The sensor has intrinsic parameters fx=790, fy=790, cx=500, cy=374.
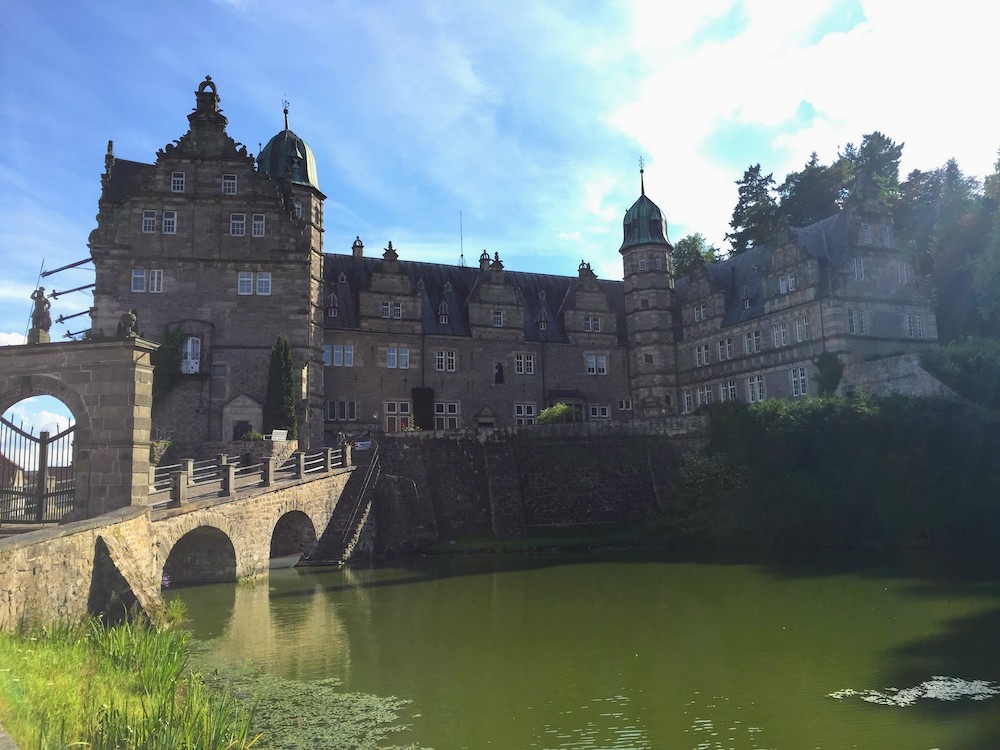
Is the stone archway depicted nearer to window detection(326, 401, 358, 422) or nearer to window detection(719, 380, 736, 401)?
window detection(326, 401, 358, 422)

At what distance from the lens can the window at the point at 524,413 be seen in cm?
4284

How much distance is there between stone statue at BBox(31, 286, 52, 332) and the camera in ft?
50.0

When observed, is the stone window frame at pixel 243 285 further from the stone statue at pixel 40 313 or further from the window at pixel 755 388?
the window at pixel 755 388

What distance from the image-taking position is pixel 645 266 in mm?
44375

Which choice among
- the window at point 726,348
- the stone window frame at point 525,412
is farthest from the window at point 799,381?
the stone window frame at point 525,412

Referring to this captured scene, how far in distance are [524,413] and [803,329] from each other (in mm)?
14837

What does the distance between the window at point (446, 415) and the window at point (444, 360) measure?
184 centimetres

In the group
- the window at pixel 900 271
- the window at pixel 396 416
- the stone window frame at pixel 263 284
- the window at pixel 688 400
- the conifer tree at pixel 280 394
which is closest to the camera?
the conifer tree at pixel 280 394

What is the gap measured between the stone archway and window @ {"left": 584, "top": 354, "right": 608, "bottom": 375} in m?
32.0

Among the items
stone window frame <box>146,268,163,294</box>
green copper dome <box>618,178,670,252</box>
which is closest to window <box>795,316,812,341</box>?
green copper dome <box>618,178,670,252</box>

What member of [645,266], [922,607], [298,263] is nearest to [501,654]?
[922,607]

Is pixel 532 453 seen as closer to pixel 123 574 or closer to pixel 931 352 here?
pixel 931 352

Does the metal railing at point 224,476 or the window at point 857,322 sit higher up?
the window at point 857,322

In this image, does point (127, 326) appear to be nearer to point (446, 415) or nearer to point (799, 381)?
point (446, 415)
